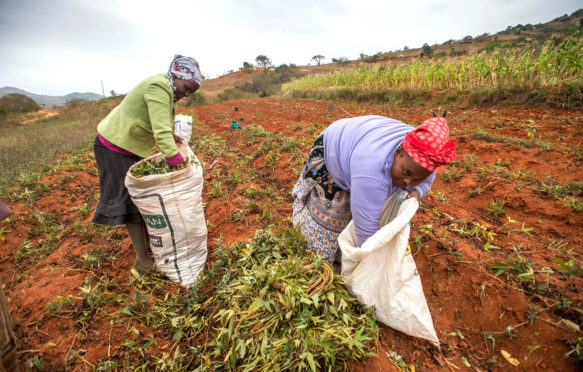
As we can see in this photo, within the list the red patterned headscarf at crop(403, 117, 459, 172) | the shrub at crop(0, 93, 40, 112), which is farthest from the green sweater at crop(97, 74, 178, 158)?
the shrub at crop(0, 93, 40, 112)

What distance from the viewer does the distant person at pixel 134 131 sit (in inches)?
72.3

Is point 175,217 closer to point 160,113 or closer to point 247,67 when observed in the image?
point 160,113

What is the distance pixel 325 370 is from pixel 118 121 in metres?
2.16

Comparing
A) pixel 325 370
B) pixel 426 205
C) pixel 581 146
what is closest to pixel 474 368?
pixel 325 370

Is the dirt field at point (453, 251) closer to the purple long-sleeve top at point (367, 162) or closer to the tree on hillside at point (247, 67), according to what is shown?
the purple long-sleeve top at point (367, 162)

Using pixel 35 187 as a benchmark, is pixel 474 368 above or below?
below

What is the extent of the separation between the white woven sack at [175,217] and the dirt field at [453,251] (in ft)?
1.28

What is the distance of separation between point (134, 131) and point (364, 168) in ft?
5.68

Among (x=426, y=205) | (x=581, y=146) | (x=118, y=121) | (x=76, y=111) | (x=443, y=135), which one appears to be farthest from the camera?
(x=76, y=111)

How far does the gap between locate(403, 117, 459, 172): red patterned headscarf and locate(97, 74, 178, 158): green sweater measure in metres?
1.59

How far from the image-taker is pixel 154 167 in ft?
6.50

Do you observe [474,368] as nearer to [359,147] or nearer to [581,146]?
[359,147]

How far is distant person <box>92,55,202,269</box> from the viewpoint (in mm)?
1837

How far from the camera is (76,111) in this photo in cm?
1788
